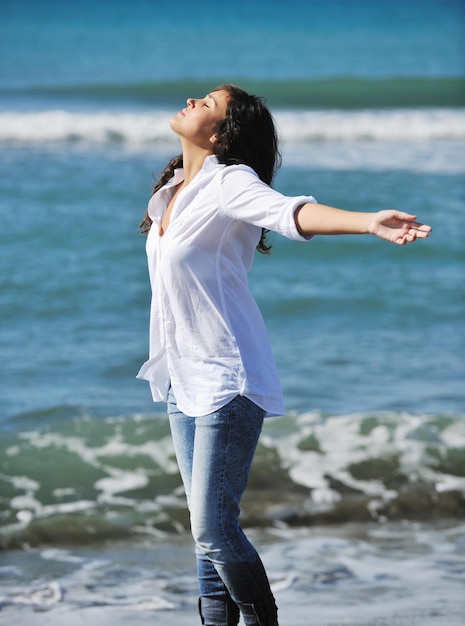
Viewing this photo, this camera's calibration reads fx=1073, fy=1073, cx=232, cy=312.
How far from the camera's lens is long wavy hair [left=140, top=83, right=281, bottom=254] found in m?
2.86

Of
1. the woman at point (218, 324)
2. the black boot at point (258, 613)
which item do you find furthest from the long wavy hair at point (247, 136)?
the black boot at point (258, 613)

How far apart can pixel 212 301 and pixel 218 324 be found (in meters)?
0.06

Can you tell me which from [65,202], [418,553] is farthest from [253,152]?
[65,202]

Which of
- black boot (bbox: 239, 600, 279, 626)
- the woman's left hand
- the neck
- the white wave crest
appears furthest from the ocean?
the woman's left hand

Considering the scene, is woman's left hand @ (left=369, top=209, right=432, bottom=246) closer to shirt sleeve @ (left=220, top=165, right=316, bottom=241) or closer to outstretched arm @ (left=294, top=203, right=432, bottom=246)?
outstretched arm @ (left=294, top=203, right=432, bottom=246)

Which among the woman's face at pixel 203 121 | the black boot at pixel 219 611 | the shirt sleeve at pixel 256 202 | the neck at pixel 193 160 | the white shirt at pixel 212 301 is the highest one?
the woman's face at pixel 203 121

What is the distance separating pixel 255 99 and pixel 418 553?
2.32m

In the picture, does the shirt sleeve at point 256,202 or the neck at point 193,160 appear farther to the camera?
the neck at point 193,160

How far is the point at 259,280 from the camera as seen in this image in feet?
32.0

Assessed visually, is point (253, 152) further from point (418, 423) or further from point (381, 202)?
point (381, 202)

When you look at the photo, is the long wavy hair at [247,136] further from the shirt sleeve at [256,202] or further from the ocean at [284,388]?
the ocean at [284,388]

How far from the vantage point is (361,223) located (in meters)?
2.45

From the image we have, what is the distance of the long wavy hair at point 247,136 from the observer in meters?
Answer: 2.86

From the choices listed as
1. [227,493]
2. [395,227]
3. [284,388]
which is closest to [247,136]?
[395,227]
